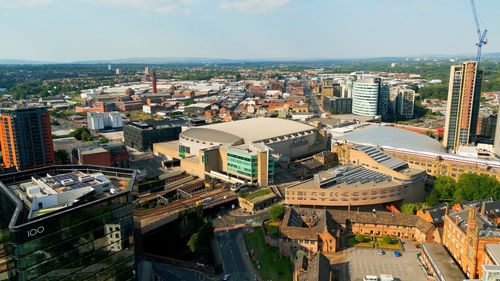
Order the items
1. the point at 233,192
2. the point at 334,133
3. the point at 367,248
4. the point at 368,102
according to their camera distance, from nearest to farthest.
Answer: the point at 367,248
the point at 233,192
the point at 334,133
the point at 368,102

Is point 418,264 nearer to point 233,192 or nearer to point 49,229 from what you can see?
point 233,192

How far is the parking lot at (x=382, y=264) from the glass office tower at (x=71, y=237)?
26.5 m

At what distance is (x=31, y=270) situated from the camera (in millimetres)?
26234

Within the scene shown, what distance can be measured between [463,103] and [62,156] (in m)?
97.1

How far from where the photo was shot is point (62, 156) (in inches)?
3450

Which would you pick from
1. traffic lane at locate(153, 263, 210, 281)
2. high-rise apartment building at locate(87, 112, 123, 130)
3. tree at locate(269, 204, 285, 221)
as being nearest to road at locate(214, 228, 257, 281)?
traffic lane at locate(153, 263, 210, 281)

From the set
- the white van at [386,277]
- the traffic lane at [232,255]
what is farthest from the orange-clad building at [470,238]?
the traffic lane at [232,255]

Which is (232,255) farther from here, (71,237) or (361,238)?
(71,237)

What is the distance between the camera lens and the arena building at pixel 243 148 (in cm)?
7250

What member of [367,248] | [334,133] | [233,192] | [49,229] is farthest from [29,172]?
[334,133]

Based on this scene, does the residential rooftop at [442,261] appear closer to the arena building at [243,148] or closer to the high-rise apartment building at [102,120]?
the arena building at [243,148]

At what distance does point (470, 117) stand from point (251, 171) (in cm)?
5742

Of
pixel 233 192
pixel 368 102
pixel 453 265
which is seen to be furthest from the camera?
pixel 368 102

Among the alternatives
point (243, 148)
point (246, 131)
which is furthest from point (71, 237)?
point (246, 131)
